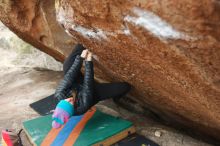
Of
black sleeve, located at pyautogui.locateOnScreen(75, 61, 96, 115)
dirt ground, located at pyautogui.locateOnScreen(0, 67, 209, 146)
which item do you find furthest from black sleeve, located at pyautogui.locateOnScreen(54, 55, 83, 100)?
dirt ground, located at pyautogui.locateOnScreen(0, 67, 209, 146)

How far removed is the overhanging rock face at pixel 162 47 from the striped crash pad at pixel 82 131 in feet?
1.55

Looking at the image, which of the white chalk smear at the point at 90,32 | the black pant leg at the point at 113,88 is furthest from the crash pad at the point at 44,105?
the white chalk smear at the point at 90,32

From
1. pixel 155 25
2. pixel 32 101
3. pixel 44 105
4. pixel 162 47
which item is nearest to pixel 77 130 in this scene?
pixel 44 105

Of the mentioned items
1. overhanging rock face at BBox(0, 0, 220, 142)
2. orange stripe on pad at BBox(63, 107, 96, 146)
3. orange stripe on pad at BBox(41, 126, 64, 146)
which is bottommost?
orange stripe on pad at BBox(41, 126, 64, 146)

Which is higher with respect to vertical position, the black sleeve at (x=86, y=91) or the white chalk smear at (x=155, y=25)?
the white chalk smear at (x=155, y=25)

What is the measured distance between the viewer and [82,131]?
13.2 feet

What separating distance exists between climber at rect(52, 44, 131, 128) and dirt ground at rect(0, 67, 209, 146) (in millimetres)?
860

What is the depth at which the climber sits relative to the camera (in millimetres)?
3355

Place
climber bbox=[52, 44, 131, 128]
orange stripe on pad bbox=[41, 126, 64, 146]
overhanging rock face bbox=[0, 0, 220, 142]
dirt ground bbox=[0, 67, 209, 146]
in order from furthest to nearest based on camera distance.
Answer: dirt ground bbox=[0, 67, 209, 146] < orange stripe on pad bbox=[41, 126, 64, 146] < climber bbox=[52, 44, 131, 128] < overhanging rock face bbox=[0, 0, 220, 142]

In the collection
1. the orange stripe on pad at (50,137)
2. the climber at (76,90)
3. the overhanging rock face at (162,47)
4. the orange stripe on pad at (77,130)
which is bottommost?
the orange stripe on pad at (50,137)

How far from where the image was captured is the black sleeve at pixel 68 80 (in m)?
3.51

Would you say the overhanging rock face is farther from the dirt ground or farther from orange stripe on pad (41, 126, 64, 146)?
orange stripe on pad (41, 126, 64, 146)

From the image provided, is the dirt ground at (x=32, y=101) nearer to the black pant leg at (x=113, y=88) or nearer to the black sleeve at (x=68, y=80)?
the black pant leg at (x=113, y=88)

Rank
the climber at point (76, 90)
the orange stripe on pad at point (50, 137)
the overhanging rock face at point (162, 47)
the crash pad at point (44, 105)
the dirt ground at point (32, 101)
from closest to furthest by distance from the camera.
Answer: the overhanging rock face at point (162, 47)
the climber at point (76, 90)
the orange stripe on pad at point (50, 137)
the dirt ground at point (32, 101)
the crash pad at point (44, 105)
